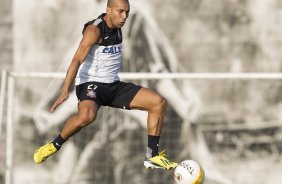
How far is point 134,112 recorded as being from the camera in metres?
16.8

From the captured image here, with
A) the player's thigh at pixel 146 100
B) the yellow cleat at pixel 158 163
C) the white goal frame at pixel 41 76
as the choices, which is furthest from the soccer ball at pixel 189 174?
the white goal frame at pixel 41 76

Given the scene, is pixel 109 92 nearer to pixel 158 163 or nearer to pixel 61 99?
pixel 61 99

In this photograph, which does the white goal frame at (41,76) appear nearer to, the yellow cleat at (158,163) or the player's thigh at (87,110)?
the yellow cleat at (158,163)

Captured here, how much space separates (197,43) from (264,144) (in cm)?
240

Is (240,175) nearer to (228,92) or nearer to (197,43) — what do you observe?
(228,92)

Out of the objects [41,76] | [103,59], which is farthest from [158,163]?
[41,76]

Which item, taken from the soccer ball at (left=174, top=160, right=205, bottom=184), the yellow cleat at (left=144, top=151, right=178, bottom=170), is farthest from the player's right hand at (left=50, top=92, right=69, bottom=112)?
the soccer ball at (left=174, top=160, right=205, bottom=184)

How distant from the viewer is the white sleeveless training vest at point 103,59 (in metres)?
10.1

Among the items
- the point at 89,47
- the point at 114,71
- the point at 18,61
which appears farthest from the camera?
the point at 18,61

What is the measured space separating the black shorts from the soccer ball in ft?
3.31

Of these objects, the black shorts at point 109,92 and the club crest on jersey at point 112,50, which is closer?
the club crest on jersey at point 112,50

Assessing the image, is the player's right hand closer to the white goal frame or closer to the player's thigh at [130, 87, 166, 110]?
the player's thigh at [130, 87, 166, 110]

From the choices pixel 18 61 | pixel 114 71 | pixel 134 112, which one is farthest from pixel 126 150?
pixel 114 71

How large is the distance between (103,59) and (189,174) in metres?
1.74
